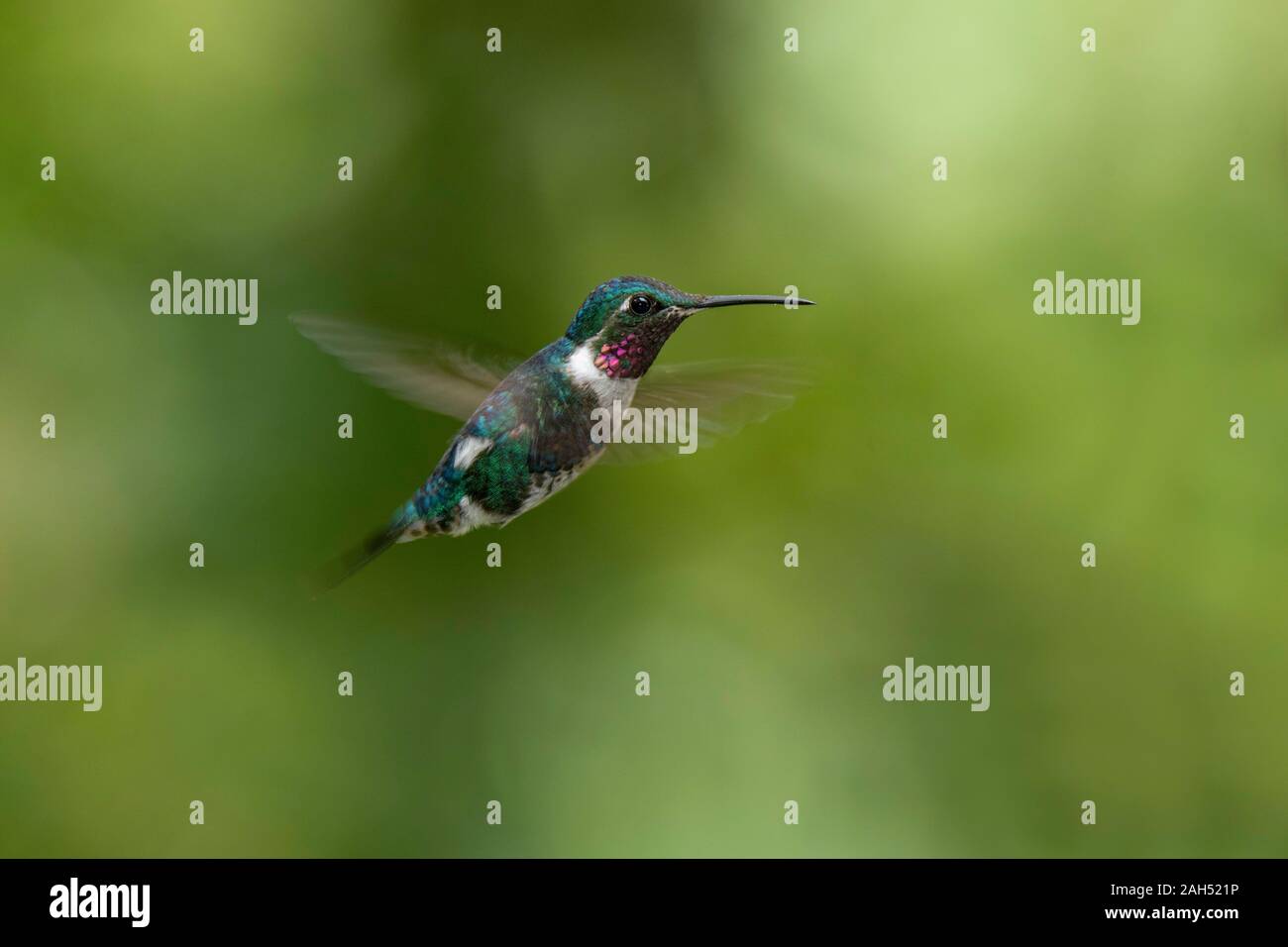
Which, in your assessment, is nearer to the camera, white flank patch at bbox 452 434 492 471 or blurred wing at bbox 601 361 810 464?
blurred wing at bbox 601 361 810 464

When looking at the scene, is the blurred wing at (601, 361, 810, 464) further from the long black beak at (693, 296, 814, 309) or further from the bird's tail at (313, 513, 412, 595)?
the bird's tail at (313, 513, 412, 595)

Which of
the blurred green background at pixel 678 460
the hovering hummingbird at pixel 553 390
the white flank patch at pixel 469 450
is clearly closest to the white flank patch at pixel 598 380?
the hovering hummingbird at pixel 553 390

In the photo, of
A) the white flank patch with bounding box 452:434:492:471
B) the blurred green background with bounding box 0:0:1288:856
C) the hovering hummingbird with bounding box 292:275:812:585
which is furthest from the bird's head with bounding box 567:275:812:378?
the blurred green background with bounding box 0:0:1288:856

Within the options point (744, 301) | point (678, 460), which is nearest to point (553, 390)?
point (744, 301)

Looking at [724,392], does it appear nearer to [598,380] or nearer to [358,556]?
[598,380]

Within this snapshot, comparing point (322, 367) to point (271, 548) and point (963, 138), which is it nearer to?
point (271, 548)

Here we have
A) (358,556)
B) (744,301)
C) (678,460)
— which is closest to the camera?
(744,301)

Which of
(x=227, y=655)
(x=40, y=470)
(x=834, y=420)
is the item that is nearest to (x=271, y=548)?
(x=227, y=655)
